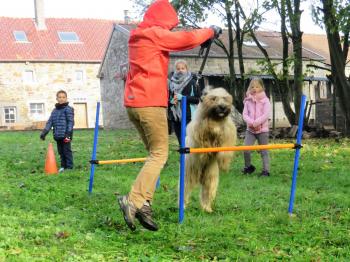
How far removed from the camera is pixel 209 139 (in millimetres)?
5391

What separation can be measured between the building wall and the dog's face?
33678 mm

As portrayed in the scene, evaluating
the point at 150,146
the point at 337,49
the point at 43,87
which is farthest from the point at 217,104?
the point at 43,87

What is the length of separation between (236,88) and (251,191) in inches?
565

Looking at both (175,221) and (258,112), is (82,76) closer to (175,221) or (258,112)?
(258,112)

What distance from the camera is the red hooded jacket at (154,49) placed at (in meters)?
4.41

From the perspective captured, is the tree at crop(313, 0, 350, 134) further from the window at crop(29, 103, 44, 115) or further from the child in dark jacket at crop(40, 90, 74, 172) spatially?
the window at crop(29, 103, 44, 115)

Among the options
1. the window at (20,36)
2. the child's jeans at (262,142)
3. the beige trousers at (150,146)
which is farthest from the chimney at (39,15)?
the beige trousers at (150,146)

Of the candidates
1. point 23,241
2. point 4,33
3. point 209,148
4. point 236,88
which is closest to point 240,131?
point 236,88

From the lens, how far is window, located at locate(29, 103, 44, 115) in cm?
3891

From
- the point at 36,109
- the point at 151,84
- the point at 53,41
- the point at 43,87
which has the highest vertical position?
the point at 53,41

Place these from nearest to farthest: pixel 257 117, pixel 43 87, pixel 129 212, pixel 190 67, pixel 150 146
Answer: pixel 129 212, pixel 150 146, pixel 257 117, pixel 190 67, pixel 43 87

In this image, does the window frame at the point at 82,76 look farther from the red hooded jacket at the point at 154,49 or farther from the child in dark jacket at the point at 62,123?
the red hooded jacket at the point at 154,49

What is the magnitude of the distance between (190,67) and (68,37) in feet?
60.0

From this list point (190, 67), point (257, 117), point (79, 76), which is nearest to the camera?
point (257, 117)
